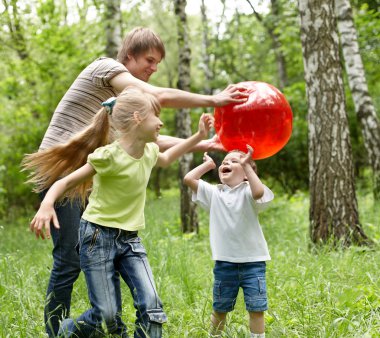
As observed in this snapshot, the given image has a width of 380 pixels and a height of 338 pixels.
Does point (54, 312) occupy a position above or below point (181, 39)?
below

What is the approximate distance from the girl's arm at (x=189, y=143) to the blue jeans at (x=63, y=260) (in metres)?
0.66

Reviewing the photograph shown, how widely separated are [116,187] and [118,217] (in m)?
Answer: 0.17

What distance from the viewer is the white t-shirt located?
319 cm

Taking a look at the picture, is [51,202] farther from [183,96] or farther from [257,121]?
[257,121]

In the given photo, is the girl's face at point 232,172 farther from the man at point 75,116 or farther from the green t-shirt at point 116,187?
the man at point 75,116

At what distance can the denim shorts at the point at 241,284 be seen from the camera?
3139 mm

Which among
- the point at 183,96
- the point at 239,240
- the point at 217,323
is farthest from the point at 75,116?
the point at 217,323

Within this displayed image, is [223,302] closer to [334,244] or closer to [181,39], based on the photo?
[334,244]

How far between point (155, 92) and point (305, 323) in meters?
1.71

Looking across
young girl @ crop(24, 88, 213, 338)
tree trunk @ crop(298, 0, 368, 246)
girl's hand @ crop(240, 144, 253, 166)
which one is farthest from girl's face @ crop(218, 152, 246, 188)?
tree trunk @ crop(298, 0, 368, 246)

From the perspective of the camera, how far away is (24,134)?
46.3 ft

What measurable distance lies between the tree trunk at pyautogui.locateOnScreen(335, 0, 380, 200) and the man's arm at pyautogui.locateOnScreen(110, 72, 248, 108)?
664 cm

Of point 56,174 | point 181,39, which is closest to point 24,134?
point 181,39

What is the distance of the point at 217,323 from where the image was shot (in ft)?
11.0
